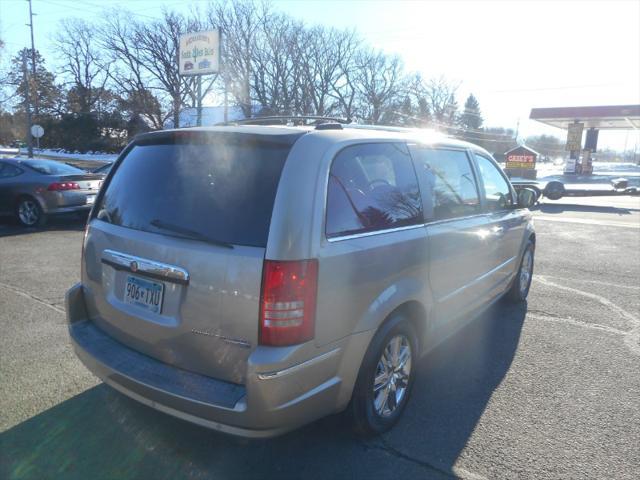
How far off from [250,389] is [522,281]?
4.35 meters

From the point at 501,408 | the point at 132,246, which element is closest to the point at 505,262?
the point at 501,408

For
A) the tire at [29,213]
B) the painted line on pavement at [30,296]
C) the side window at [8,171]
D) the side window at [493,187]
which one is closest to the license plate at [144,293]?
the painted line on pavement at [30,296]

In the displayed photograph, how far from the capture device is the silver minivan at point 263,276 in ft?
7.35

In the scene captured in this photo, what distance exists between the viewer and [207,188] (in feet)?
8.20

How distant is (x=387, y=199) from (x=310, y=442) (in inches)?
59.8

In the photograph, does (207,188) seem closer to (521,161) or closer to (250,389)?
(250,389)

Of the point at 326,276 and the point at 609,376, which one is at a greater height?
the point at 326,276

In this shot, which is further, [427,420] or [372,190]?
[427,420]

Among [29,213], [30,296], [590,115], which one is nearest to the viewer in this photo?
[30,296]

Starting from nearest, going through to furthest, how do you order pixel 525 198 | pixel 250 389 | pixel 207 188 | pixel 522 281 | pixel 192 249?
pixel 250 389 → pixel 192 249 → pixel 207 188 → pixel 525 198 → pixel 522 281

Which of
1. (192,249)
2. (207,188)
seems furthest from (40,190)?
(192,249)

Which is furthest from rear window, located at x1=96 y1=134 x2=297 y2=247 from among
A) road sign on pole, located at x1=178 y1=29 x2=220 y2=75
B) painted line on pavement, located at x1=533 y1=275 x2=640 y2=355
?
road sign on pole, located at x1=178 y1=29 x2=220 y2=75

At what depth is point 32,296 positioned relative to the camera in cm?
536

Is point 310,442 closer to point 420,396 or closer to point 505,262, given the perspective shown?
point 420,396
